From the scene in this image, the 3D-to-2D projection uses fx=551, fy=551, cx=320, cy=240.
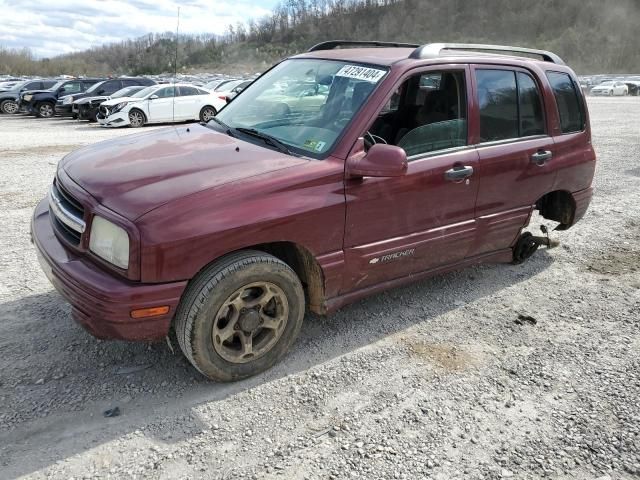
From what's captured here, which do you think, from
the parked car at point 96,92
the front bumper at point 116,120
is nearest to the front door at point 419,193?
the front bumper at point 116,120

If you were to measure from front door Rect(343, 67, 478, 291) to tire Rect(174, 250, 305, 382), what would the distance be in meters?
0.46

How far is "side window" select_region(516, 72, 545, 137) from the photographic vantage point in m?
4.34

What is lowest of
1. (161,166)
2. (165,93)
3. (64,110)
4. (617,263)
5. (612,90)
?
(617,263)

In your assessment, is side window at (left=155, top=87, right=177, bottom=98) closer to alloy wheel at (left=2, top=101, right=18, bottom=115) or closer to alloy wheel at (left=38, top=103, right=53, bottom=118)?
alloy wheel at (left=38, top=103, right=53, bottom=118)

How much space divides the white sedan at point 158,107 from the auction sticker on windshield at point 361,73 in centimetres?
1509

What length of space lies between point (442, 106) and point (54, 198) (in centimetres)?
269

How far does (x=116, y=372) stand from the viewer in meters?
3.25

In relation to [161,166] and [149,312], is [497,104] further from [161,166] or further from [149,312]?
[149,312]

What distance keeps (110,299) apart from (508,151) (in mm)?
2991

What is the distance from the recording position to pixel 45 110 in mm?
23141

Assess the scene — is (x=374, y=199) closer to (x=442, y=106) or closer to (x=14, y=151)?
(x=442, y=106)

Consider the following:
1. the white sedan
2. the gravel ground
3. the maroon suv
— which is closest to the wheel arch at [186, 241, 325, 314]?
the maroon suv

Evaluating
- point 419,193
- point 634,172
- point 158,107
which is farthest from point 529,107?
point 158,107

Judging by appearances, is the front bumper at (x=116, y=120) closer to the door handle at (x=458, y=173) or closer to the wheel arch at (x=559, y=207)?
the wheel arch at (x=559, y=207)
